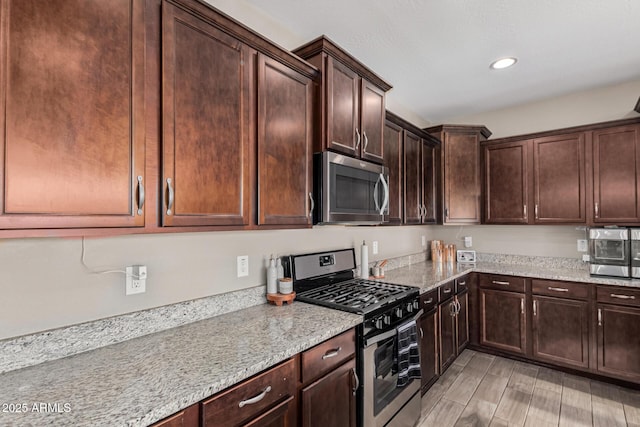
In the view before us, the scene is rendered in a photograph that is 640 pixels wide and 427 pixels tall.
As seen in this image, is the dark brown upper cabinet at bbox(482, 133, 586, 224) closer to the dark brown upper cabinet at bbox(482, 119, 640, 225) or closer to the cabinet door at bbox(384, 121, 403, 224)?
the dark brown upper cabinet at bbox(482, 119, 640, 225)

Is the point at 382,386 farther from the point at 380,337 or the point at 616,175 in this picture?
the point at 616,175

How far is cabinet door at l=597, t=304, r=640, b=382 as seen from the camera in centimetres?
257

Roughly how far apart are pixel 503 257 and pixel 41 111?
13.8ft

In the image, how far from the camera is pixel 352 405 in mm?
1654

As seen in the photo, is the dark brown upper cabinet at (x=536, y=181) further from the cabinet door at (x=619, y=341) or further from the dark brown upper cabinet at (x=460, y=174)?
the cabinet door at (x=619, y=341)

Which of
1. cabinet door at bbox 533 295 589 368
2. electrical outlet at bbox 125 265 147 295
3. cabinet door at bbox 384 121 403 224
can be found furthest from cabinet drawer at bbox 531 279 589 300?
electrical outlet at bbox 125 265 147 295

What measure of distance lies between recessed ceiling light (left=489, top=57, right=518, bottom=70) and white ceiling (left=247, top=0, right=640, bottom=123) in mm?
49

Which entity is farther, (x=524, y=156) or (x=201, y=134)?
(x=524, y=156)

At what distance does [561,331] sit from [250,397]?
3.11 m

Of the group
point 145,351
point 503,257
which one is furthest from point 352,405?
point 503,257

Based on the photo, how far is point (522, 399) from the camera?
8.23 feet

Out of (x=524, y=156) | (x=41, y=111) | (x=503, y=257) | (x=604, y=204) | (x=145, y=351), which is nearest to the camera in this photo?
(x=41, y=111)

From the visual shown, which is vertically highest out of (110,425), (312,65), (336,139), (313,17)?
(313,17)

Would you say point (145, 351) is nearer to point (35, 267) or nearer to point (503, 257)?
point (35, 267)
